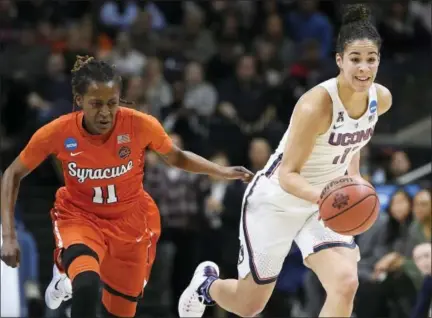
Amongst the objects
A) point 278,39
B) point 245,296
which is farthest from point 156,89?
point 245,296

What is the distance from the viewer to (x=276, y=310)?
8773mm

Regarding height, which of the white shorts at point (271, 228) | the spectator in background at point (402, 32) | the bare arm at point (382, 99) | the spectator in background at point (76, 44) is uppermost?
the spectator in background at point (402, 32)

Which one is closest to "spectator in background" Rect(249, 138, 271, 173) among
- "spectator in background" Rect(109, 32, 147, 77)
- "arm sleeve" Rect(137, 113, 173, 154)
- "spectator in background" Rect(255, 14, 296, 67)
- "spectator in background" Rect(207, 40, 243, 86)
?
"spectator in background" Rect(207, 40, 243, 86)

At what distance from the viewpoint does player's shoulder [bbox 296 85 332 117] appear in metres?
5.33

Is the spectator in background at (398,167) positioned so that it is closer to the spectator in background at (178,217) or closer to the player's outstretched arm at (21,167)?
the spectator in background at (178,217)

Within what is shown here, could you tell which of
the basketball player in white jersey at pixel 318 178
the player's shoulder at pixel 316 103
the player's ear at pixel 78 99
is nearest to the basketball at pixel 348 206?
the basketball player in white jersey at pixel 318 178

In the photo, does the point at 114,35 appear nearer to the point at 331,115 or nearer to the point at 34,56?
the point at 34,56

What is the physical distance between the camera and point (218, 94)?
36.3ft

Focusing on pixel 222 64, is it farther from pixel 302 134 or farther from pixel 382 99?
pixel 302 134

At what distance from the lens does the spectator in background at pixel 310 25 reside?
39.3 feet

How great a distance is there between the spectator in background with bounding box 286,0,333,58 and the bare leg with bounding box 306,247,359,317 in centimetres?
664

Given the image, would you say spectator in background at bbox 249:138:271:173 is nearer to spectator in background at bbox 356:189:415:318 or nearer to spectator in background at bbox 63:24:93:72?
spectator in background at bbox 356:189:415:318

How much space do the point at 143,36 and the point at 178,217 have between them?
3255 millimetres

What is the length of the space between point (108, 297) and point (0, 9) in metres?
6.76
